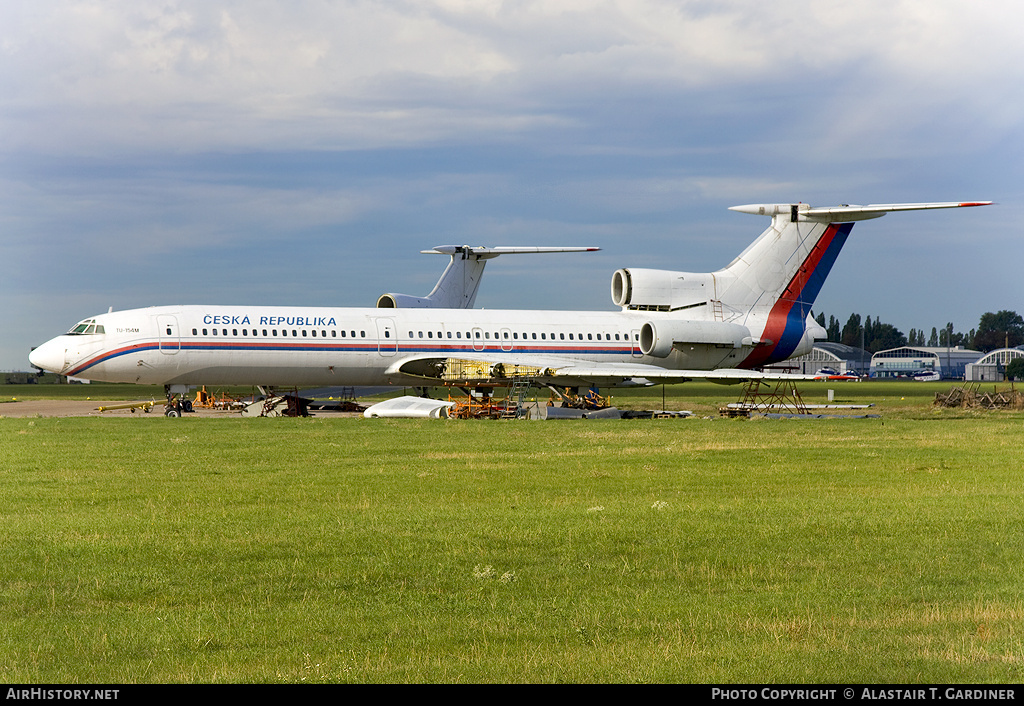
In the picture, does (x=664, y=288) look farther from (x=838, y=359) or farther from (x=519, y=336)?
(x=838, y=359)

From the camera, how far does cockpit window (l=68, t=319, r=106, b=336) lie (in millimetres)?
37500

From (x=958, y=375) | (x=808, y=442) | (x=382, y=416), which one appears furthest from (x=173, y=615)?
(x=958, y=375)

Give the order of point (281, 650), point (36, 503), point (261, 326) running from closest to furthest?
point (281, 650)
point (36, 503)
point (261, 326)

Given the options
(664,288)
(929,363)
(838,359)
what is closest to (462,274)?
(664,288)

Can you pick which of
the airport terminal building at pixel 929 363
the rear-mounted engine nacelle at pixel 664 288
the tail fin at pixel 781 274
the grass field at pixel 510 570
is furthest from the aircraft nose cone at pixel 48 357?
the airport terminal building at pixel 929 363

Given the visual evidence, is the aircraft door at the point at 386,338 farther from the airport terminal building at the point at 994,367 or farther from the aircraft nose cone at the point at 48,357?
the airport terminal building at the point at 994,367

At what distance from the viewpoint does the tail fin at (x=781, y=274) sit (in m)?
44.3

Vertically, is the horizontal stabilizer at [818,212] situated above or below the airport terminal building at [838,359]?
above

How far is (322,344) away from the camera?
3959 cm

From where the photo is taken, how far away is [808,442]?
85.0ft

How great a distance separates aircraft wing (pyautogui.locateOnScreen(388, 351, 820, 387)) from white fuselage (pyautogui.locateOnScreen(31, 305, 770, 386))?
0.24 metres

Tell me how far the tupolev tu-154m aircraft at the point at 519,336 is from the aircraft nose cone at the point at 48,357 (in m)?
0.05
